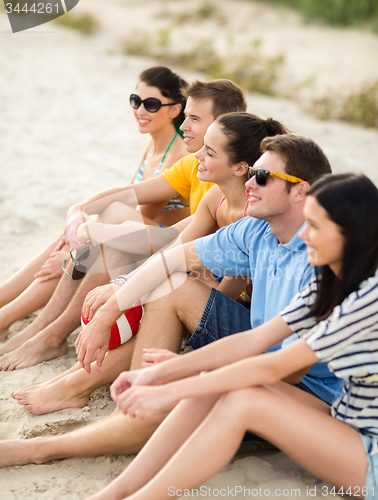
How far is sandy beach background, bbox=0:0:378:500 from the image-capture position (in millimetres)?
2074

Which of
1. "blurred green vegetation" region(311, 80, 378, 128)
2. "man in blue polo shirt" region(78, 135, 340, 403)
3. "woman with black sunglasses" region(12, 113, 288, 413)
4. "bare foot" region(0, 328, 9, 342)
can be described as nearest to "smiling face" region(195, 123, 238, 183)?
"woman with black sunglasses" region(12, 113, 288, 413)

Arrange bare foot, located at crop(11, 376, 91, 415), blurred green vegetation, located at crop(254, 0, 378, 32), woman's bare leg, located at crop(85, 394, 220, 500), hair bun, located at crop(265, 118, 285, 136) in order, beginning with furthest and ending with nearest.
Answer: blurred green vegetation, located at crop(254, 0, 378, 32)
hair bun, located at crop(265, 118, 285, 136)
bare foot, located at crop(11, 376, 91, 415)
woman's bare leg, located at crop(85, 394, 220, 500)

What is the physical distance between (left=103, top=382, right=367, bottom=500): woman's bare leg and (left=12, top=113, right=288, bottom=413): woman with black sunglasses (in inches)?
36.4

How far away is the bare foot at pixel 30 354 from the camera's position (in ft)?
9.20

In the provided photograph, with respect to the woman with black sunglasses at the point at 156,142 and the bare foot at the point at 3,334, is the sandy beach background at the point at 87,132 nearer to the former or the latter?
the bare foot at the point at 3,334

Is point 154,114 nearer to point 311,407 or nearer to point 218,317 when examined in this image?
point 218,317

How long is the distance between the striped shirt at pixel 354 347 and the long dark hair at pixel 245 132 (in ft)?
3.41

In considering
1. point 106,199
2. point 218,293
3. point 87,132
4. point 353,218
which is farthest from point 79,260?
point 87,132

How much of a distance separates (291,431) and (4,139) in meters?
6.63

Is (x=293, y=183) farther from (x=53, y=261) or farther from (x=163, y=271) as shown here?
(x=53, y=261)

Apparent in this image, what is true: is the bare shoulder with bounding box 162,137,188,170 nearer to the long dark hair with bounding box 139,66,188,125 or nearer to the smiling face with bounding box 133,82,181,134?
the smiling face with bounding box 133,82,181,134

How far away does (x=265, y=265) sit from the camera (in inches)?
85.5

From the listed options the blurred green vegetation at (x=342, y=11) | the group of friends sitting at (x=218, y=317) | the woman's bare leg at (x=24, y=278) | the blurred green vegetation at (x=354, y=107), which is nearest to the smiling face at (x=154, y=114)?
the group of friends sitting at (x=218, y=317)

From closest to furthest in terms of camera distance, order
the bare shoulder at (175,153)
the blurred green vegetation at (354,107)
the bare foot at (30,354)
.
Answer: the bare foot at (30,354), the bare shoulder at (175,153), the blurred green vegetation at (354,107)
